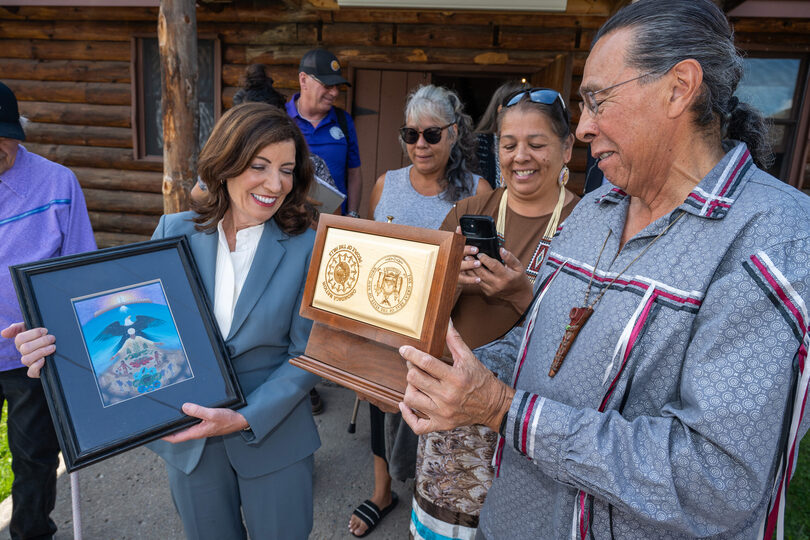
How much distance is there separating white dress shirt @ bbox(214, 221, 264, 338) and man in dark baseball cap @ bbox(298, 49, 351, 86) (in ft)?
7.30

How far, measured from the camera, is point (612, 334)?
109 cm

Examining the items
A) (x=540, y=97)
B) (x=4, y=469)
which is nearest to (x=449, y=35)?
(x=540, y=97)

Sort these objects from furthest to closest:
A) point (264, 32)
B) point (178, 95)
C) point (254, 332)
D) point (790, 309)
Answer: point (264, 32) → point (178, 95) → point (254, 332) → point (790, 309)

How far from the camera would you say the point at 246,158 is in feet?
5.84

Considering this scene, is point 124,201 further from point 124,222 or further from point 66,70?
point 66,70

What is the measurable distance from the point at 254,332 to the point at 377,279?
25.0 inches

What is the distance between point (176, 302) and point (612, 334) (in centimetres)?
143

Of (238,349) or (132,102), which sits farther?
(132,102)

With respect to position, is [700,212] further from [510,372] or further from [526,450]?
[510,372]

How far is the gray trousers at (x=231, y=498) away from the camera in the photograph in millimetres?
1765

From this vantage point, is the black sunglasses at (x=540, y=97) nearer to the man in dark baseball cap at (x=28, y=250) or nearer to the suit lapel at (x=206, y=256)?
the suit lapel at (x=206, y=256)

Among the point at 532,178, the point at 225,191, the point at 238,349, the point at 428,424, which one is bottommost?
the point at 238,349

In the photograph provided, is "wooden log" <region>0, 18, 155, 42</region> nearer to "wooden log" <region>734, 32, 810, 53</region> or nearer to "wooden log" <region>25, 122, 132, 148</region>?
"wooden log" <region>25, 122, 132, 148</region>

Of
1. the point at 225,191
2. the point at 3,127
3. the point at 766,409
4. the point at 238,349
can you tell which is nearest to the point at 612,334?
the point at 766,409
